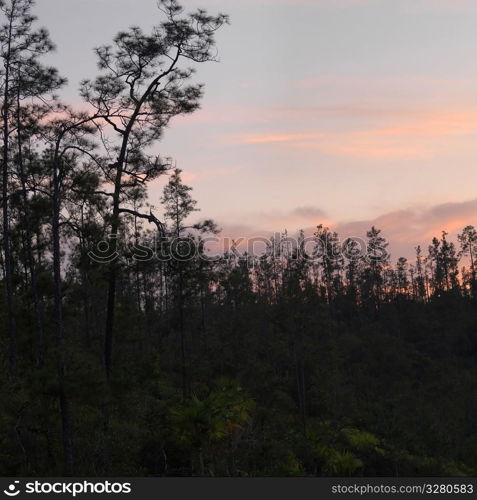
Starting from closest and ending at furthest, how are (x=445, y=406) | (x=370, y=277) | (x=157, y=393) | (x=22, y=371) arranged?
(x=22, y=371) < (x=157, y=393) < (x=445, y=406) < (x=370, y=277)

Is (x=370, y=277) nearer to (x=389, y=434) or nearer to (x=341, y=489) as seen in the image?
(x=389, y=434)

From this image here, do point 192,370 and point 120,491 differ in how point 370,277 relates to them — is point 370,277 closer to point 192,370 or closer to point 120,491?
point 192,370

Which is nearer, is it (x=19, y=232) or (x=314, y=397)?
(x=19, y=232)

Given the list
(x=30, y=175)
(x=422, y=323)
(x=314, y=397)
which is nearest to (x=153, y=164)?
(x=30, y=175)

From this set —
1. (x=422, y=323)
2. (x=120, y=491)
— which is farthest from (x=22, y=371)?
(x=422, y=323)

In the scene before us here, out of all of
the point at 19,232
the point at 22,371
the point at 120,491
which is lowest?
the point at 120,491

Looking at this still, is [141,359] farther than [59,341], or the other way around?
[141,359]

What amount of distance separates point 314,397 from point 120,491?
2944cm

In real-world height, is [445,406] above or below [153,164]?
below

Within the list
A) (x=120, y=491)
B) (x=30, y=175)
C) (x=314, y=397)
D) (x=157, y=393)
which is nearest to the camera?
(x=120, y=491)

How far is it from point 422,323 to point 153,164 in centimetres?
5986

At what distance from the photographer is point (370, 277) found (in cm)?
8850

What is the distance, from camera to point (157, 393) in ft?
96.7

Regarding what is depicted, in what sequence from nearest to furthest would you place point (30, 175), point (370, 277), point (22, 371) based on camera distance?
point (22, 371) → point (30, 175) → point (370, 277)
